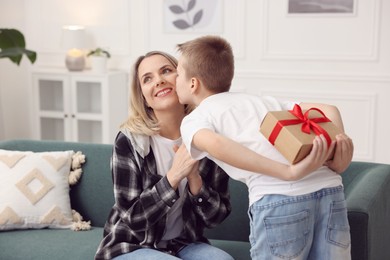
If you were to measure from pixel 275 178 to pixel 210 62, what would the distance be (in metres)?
0.39

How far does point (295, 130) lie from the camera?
1600 millimetres

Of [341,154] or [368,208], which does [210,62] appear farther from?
[368,208]

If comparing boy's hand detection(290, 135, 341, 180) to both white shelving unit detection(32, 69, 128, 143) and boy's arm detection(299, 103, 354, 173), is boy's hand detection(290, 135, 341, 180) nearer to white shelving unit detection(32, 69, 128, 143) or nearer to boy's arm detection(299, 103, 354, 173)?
boy's arm detection(299, 103, 354, 173)

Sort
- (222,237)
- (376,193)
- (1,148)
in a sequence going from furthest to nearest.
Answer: (1,148) → (222,237) → (376,193)

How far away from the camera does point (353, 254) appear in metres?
1.99

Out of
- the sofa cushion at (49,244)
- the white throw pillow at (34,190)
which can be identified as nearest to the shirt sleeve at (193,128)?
the sofa cushion at (49,244)

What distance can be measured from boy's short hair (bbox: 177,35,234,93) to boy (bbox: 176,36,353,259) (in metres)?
0.01

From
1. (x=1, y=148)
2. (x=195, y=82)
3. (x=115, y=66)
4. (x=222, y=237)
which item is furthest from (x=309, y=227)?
(x=115, y=66)

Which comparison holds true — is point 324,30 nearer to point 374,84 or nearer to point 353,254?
point 374,84

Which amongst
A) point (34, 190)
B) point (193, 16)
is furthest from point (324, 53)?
point (34, 190)

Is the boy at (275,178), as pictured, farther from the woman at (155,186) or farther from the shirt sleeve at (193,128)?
the woman at (155,186)

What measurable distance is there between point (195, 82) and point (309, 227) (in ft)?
1.74

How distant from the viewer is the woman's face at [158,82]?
2154 mm

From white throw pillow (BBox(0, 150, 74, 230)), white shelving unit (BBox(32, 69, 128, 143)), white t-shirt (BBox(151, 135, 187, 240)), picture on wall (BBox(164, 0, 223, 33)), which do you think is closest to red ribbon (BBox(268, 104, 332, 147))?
white t-shirt (BBox(151, 135, 187, 240))
